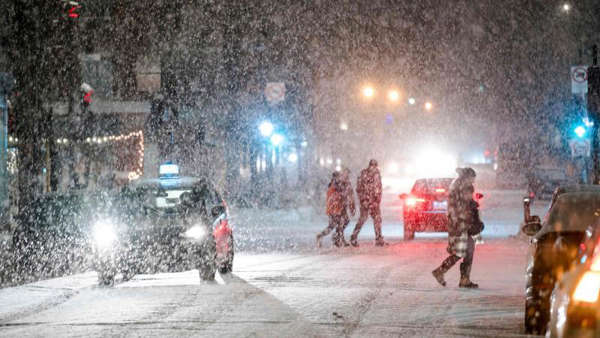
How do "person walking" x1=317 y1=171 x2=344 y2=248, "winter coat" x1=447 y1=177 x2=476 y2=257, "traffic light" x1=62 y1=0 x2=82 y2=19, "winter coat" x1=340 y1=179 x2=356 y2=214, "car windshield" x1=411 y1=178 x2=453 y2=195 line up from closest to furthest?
"winter coat" x1=447 y1=177 x2=476 y2=257 → "traffic light" x1=62 y1=0 x2=82 y2=19 → "person walking" x1=317 y1=171 x2=344 y2=248 → "winter coat" x1=340 y1=179 x2=356 y2=214 → "car windshield" x1=411 y1=178 x2=453 y2=195

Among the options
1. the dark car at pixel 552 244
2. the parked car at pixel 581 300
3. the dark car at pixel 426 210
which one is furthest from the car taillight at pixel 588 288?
the dark car at pixel 426 210

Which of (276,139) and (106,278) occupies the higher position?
(276,139)

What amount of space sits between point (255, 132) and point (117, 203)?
87.8 feet

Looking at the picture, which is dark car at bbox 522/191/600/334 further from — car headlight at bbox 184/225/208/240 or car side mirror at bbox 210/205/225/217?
car side mirror at bbox 210/205/225/217

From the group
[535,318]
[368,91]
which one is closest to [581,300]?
[535,318]

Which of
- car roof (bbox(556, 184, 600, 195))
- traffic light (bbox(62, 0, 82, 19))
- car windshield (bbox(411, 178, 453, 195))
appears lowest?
car roof (bbox(556, 184, 600, 195))

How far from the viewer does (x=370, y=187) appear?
2062cm

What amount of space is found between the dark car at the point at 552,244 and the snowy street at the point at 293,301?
38 cm

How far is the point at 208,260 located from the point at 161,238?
0.75 metres

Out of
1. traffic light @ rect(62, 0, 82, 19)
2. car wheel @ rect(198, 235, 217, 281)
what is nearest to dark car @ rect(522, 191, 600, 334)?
car wheel @ rect(198, 235, 217, 281)

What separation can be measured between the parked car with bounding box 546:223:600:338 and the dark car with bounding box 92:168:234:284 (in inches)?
334

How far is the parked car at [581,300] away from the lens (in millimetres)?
5273

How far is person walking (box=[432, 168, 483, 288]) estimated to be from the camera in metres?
13.1

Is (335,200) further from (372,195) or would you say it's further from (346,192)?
(372,195)
